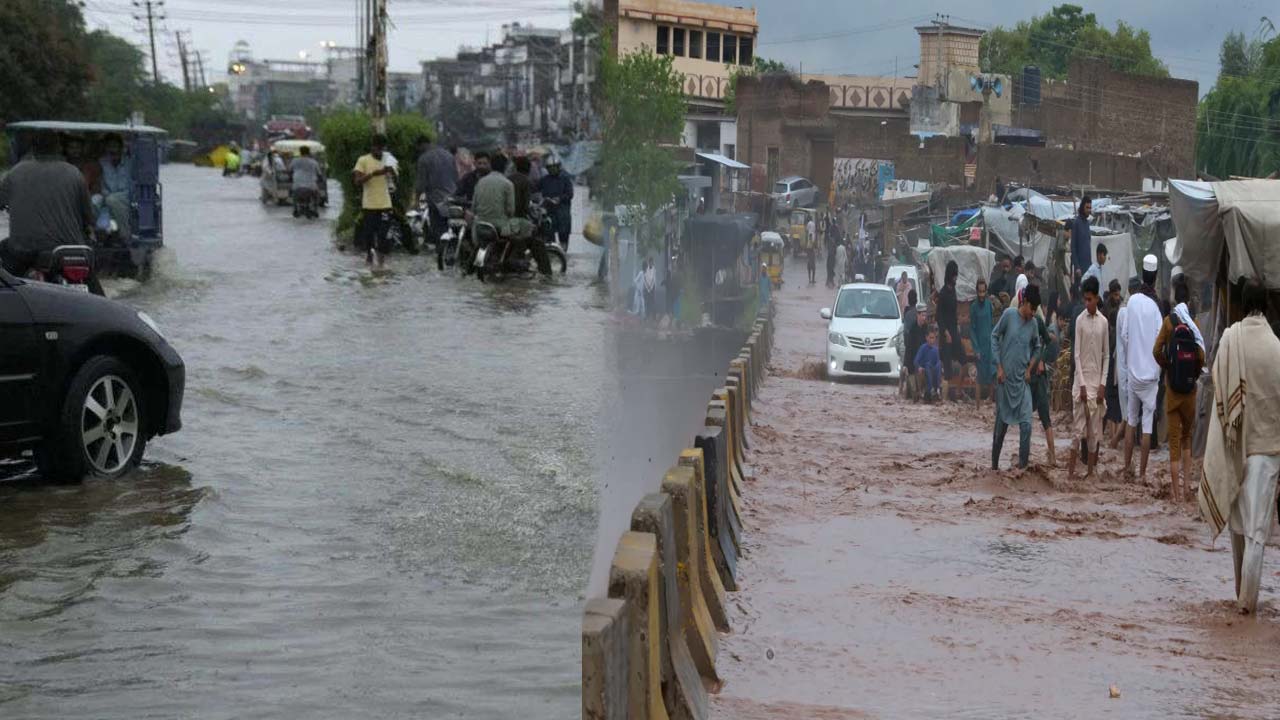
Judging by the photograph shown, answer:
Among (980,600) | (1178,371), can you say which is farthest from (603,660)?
(1178,371)

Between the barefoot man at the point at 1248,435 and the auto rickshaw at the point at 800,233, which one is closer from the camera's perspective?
the barefoot man at the point at 1248,435

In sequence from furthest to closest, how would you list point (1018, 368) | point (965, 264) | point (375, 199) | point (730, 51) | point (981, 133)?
point (730, 51) < point (981, 133) < point (965, 264) < point (375, 199) < point (1018, 368)

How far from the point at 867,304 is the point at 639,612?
25.5m

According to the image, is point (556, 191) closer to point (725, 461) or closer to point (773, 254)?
point (725, 461)

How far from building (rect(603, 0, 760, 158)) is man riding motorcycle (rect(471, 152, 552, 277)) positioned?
4955cm

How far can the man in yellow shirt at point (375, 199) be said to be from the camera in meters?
23.5

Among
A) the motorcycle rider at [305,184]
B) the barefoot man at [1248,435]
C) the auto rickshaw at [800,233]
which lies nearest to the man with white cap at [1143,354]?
the barefoot man at [1248,435]

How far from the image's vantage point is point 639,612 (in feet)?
17.8

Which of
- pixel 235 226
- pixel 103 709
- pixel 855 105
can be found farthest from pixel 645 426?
pixel 855 105

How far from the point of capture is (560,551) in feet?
30.2

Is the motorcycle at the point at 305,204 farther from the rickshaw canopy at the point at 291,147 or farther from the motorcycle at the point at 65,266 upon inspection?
the motorcycle at the point at 65,266

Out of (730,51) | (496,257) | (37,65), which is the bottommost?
(496,257)

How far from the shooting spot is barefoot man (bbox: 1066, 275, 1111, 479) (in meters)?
14.9

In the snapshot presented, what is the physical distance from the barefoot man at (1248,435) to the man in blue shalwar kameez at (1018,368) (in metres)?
6.00
